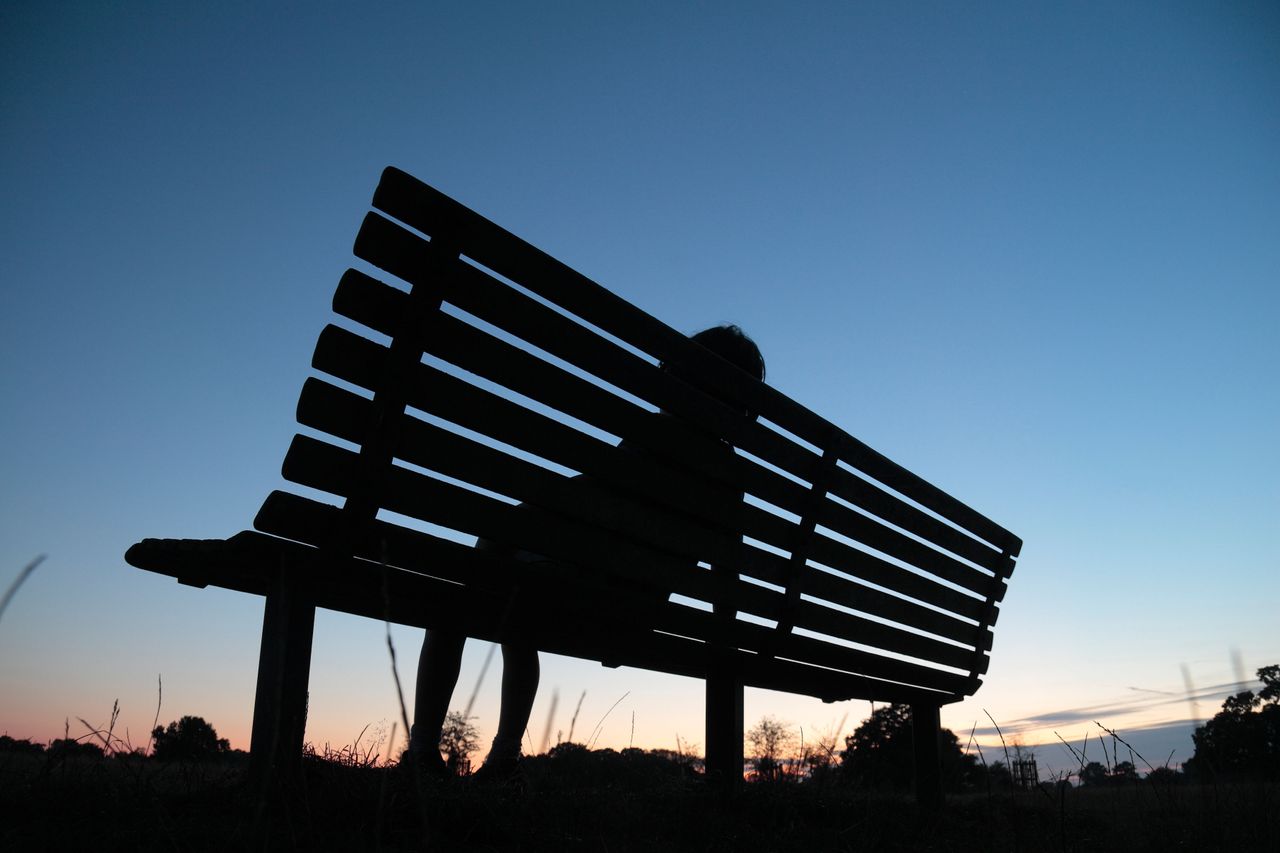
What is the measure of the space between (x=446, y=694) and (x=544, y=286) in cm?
127

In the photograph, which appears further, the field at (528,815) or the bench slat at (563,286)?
the bench slat at (563,286)

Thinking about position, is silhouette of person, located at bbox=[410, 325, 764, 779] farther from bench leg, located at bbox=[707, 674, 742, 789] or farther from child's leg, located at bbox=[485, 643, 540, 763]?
bench leg, located at bbox=[707, 674, 742, 789]

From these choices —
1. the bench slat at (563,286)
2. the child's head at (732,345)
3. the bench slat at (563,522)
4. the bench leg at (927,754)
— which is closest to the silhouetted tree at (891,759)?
the bench leg at (927,754)

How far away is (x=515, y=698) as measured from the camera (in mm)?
2973

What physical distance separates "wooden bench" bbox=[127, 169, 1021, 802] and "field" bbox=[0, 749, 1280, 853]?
0.17 meters

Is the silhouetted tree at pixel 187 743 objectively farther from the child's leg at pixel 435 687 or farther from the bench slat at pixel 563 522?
the bench slat at pixel 563 522

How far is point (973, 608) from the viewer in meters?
4.16

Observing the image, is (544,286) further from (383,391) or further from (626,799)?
(626,799)

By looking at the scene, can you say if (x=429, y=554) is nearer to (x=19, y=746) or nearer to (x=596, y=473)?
(x=596, y=473)

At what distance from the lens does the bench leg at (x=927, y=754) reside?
3.71 metres

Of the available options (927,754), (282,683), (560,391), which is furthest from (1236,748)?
(282,683)

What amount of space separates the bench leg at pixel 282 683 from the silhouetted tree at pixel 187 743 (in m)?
0.67

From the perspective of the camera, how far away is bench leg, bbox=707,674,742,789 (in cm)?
301

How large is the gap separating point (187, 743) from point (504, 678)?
1.02 metres
